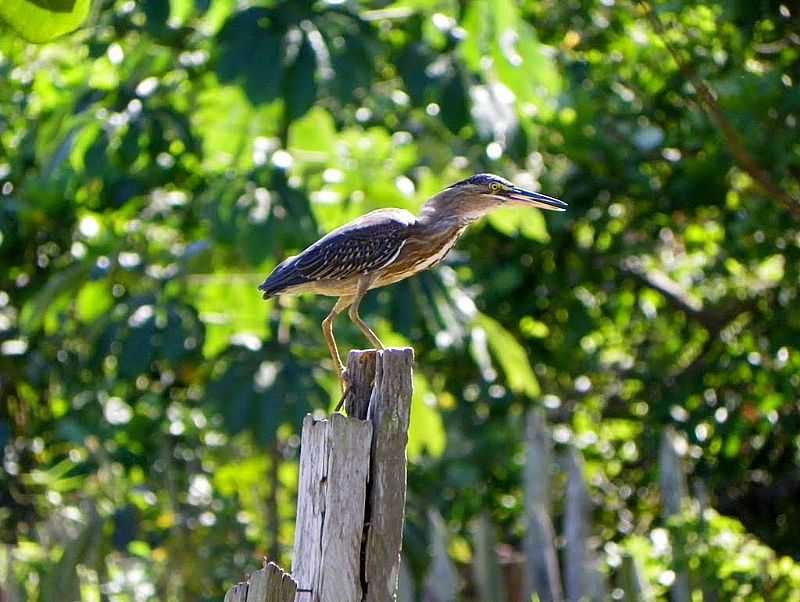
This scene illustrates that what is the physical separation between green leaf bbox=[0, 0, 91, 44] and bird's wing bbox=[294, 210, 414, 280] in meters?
1.36

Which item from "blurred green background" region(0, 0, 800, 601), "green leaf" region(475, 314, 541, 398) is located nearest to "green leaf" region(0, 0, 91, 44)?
"blurred green background" region(0, 0, 800, 601)

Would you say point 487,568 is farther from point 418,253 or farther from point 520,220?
point 418,253

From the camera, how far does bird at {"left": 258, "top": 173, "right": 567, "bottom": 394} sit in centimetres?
367

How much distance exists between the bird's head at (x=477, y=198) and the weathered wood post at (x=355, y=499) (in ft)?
3.46

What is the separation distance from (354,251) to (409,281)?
180 centimetres

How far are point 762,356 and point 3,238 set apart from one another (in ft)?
12.5

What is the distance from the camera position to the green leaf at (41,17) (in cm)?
236

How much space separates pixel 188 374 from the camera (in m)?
7.35

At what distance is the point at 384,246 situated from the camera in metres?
3.71

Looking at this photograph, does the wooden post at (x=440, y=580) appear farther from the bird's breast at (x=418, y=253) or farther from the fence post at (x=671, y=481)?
the bird's breast at (x=418, y=253)

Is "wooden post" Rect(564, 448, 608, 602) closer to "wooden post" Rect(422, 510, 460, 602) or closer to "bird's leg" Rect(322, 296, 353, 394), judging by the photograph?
"wooden post" Rect(422, 510, 460, 602)

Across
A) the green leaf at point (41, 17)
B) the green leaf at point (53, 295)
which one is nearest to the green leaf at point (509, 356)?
the green leaf at point (53, 295)

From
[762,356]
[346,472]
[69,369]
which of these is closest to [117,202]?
[69,369]

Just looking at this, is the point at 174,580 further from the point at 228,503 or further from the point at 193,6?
the point at 193,6
